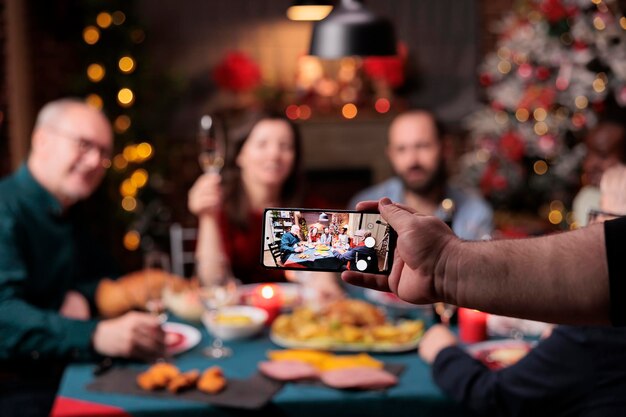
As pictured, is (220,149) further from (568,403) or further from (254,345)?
(568,403)

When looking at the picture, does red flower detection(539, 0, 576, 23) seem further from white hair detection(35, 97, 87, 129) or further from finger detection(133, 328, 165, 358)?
finger detection(133, 328, 165, 358)

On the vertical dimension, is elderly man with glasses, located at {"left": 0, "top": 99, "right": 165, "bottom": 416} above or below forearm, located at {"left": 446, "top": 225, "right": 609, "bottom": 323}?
below

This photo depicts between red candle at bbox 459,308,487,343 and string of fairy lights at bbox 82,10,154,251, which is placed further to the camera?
string of fairy lights at bbox 82,10,154,251

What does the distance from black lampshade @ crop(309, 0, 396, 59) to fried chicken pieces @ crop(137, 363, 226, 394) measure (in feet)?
3.48

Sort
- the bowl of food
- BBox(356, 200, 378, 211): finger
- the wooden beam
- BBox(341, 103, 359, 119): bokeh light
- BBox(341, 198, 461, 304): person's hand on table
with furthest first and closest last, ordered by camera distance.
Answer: BBox(341, 103, 359, 119): bokeh light → the wooden beam → the bowl of food → BBox(356, 200, 378, 211): finger → BBox(341, 198, 461, 304): person's hand on table

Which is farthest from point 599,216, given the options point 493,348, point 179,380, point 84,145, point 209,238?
point 84,145

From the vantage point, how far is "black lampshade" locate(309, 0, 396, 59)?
2252 mm

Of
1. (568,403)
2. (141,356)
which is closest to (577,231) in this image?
(568,403)

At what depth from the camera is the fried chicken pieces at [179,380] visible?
1635mm

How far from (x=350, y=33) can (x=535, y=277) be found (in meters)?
1.57

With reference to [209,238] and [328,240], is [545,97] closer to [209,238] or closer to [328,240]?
[209,238]

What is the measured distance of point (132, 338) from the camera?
1790mm

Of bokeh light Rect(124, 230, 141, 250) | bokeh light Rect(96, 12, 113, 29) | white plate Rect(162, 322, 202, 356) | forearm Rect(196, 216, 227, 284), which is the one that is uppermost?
bokeh light Rect(96, 12, 113, 29)

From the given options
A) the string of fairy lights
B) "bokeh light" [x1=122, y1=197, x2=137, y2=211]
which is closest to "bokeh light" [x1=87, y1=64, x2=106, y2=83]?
the string of fairy lights
